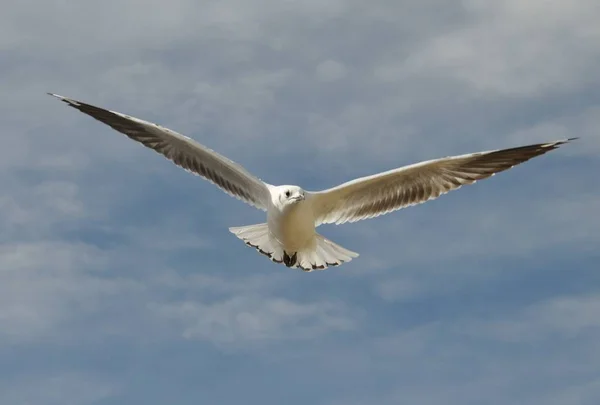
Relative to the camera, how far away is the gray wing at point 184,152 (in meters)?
15.8

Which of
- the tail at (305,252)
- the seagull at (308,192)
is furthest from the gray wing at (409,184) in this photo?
the tail at (305,252)

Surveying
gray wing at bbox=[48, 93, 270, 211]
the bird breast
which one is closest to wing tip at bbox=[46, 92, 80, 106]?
gray wing at bbox=[48, 93, 270, 211]

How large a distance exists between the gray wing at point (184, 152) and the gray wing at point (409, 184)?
3.58 feet

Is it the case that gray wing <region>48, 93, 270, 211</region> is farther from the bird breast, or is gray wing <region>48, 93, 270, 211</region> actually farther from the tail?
the bird breast

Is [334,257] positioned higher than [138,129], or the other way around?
[138,129]

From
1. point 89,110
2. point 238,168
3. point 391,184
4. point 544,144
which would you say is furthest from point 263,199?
point 544,144

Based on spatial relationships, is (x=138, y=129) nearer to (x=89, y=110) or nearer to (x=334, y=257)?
(x=89, y=110)

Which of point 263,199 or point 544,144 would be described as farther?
point 263,199

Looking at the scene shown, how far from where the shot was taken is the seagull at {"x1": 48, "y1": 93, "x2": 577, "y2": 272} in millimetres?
14766

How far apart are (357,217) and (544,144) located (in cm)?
296

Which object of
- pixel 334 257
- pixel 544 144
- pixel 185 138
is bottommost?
pixel 334 257

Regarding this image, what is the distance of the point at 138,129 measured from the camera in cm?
1606

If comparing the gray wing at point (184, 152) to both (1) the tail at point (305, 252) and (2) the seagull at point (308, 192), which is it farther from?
(1) the tail at point (305, 252)

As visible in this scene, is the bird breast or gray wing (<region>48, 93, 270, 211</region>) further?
gray wing (<region>48, 93, 270, 211</region>)
